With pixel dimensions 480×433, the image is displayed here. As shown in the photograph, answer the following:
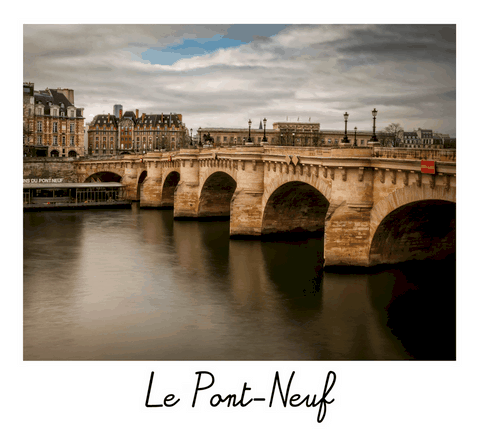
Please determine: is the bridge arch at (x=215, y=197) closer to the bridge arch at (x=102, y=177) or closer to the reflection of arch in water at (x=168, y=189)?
the reflection of arch in water at (x=168, y=189)

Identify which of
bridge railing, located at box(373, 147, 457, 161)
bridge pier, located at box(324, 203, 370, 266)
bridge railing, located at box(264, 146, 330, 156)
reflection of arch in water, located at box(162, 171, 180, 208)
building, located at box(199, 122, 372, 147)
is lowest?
A: bridge pier, located at box(324, 203, 370, 266)

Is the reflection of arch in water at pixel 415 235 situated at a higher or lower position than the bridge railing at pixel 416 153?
lower

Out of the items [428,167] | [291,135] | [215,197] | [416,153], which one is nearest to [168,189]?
[215,197]

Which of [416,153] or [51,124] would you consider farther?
[51,124]

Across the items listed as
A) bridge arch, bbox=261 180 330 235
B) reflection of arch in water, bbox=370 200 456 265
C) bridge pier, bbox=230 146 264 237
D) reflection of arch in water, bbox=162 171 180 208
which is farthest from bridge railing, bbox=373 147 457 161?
reflection of arch in water, bbox=162 171 180 208

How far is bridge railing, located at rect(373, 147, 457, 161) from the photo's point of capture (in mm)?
21078

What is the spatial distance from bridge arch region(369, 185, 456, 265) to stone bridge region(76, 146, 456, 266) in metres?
0.05

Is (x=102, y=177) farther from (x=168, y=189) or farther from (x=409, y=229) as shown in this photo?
(x=409, y=229)

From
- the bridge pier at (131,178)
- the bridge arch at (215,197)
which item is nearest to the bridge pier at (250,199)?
the bridge arch at (215,197)

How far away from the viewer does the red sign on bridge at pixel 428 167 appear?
72.5ft

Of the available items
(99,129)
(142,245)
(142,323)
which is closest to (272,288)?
(142,323)

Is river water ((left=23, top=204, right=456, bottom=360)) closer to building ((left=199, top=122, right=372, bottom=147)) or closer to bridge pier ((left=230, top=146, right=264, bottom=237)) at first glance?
bridge pier ((left=230, top=146, right=264, bottom=237))

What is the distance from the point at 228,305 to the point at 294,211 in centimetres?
1829

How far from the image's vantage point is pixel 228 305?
82.3 feet
